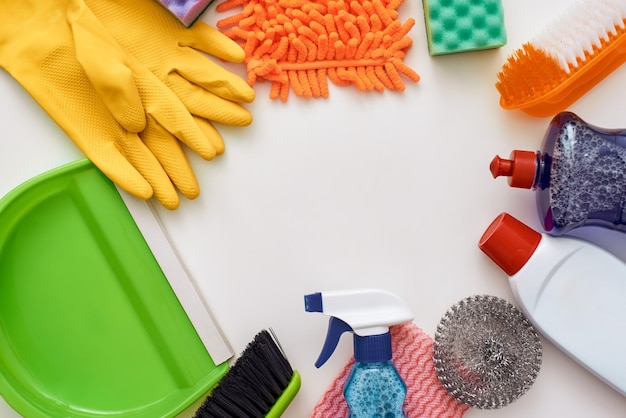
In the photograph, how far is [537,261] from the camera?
0.78 m

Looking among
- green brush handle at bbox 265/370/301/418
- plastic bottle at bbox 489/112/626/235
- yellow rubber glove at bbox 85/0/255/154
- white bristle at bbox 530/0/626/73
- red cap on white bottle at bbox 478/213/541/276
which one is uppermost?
yellow rubber glove at bbox 85/0/255/154

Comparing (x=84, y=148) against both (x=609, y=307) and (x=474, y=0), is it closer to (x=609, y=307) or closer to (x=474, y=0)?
(x=474, y=0)

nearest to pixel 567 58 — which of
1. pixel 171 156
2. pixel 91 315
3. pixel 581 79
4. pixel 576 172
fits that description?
pixel 581 79

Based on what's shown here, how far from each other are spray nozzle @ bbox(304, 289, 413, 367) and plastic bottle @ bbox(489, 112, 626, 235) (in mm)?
212

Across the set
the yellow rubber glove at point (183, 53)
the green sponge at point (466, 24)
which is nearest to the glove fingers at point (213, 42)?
the yellow rubber glove at point (183, 53)

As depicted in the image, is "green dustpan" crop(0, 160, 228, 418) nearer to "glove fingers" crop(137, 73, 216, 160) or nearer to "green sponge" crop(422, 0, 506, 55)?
"glove fingers" crop(137, 73, 216, 160)

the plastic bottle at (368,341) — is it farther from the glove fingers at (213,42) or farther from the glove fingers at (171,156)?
the glove fingers at (213,42)

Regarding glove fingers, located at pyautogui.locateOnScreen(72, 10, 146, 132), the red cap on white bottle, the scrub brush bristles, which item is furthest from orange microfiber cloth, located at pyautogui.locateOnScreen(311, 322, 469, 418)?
glove fingers, located at pyautogui.locateOnScreen(72, 10, 146, 132)

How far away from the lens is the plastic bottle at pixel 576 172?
741mm

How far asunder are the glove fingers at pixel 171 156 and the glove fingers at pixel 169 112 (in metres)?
0.02

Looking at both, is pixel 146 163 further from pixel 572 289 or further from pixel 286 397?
pixel 572 289

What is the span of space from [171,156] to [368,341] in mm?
343

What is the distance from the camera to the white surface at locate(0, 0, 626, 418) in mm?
823

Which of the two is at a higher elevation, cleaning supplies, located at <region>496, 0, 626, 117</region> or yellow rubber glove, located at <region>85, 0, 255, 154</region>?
yellow rubber glove, located at <region>85, 0, 255, 154</region>
